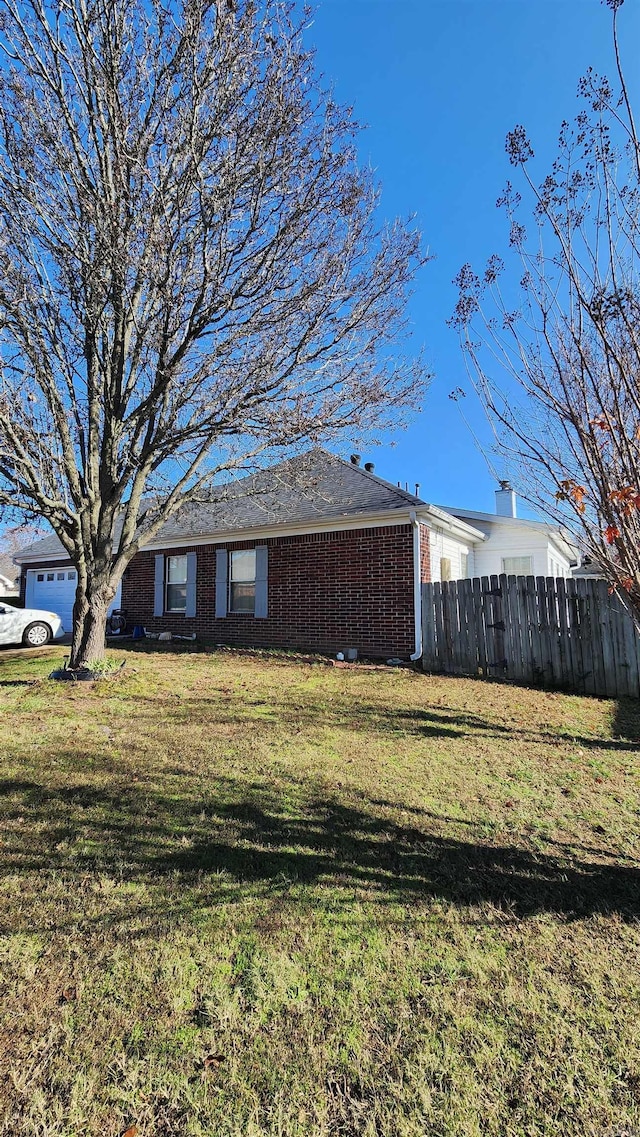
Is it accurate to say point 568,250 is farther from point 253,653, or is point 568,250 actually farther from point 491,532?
point 491,532

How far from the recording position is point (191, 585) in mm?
13859

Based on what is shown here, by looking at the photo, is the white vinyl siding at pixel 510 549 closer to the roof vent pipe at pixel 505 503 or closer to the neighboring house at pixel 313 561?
the neighboring house at pixel 313 561

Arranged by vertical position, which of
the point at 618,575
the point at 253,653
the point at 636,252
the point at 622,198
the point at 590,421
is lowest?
the point at 253,653

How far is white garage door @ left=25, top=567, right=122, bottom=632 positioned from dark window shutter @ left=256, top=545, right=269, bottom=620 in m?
8.45

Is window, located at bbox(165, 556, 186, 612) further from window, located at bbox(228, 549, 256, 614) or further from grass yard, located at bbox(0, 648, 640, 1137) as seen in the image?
grass yard, located at bbox(0, 648, 640, 1137)

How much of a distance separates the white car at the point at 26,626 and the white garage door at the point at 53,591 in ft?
12.6

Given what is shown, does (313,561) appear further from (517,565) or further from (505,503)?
(505,503)

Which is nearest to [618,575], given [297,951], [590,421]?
[590,421]

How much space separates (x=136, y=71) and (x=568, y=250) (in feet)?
20.6

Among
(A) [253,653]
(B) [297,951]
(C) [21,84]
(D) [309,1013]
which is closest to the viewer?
(D) [309,1013]

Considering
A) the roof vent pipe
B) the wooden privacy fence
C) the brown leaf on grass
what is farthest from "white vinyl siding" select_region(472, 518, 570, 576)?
the brown leaf on grass

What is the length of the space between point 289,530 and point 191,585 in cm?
360

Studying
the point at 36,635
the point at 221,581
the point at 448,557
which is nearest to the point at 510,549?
the point at 448,557

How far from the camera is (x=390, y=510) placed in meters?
10.1
